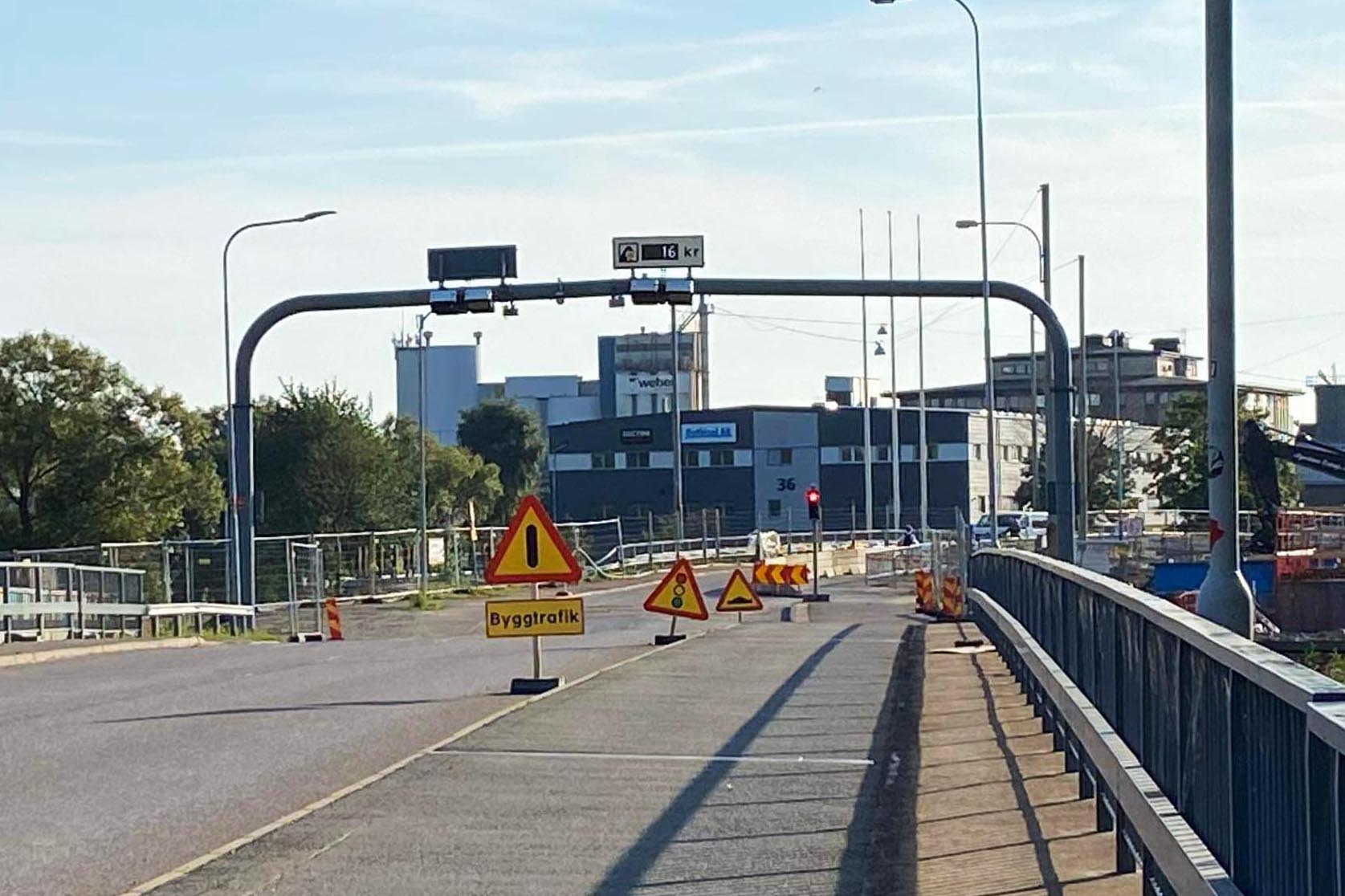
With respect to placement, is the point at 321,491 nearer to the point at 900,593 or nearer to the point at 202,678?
the point at 900,593

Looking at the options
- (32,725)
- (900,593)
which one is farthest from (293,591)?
(32,725)

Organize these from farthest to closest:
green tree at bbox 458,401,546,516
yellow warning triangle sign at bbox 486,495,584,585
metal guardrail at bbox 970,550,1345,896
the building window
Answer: green tree at bbox 458,401,546,516, the building window, yellow warning triangle sign at bbox 486,495,584,585, metal guardrail at bbox 970,550,1345,896

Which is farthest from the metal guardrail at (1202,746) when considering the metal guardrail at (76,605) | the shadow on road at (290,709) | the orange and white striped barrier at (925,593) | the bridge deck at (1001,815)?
the orange and white striped barrier at (925,593)

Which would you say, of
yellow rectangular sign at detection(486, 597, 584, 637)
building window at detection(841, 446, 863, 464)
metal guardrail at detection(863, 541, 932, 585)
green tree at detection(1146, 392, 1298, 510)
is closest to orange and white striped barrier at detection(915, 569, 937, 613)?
metal guardrail at detection(863, 541, 932, 585)

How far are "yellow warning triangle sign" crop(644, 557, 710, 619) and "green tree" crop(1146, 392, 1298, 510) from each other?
135ft

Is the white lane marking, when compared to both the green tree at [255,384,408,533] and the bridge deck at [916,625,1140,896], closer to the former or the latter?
the bridge deck at [916,625,1140,896]

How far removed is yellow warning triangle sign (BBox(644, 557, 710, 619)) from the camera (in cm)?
2661

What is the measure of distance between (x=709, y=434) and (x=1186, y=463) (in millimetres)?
36055

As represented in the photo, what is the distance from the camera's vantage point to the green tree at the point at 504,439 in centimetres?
11119

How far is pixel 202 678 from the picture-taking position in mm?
20359

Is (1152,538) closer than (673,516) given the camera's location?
Yes

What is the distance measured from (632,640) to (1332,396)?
8978 centimetres

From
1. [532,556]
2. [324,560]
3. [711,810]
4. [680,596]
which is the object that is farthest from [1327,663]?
[324,560]

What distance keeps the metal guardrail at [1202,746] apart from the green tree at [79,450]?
1735 inches
